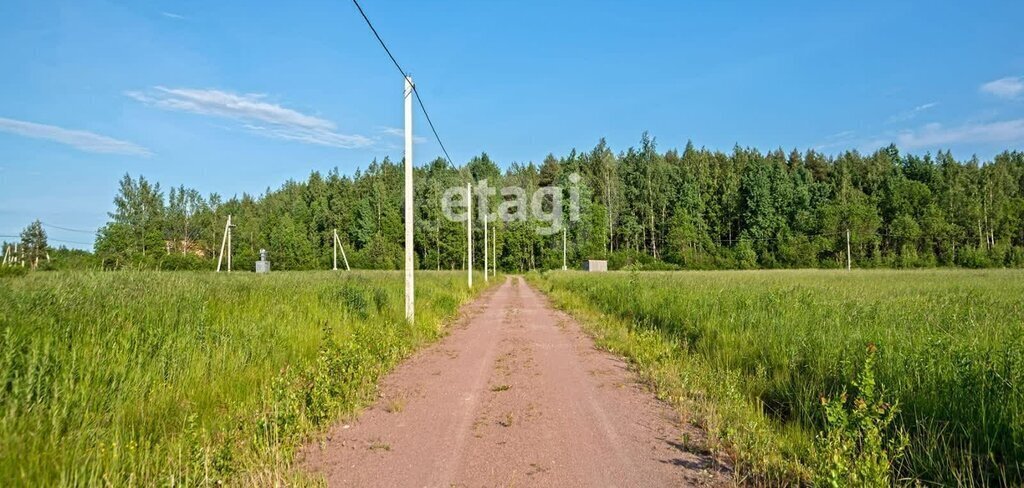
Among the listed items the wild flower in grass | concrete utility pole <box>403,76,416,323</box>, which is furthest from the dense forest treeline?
the wild flower in grass

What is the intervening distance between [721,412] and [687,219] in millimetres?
79425

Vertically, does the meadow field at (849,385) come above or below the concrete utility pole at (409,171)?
below

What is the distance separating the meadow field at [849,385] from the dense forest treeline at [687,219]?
211 feet

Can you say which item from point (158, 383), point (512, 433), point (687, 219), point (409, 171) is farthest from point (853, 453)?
point (687, 219)

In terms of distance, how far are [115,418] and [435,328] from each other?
26.8 feet

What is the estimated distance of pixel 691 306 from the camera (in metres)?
11.3

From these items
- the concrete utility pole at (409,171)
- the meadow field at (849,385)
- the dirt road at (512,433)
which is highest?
the concrete utility pole at (409,171)

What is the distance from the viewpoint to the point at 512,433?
477 cm

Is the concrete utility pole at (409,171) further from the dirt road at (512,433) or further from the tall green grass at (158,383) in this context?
the dirt road at (512,433)

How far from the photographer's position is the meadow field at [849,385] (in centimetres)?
359

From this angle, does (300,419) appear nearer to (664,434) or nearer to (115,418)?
(115,418)

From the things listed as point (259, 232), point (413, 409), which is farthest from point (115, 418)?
point (259, 232)

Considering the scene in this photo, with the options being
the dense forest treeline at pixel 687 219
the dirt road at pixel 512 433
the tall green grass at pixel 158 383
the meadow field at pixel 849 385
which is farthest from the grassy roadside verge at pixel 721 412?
the dense forest treeline at pixel 687 219

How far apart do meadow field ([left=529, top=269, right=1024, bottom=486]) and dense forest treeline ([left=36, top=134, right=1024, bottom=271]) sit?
6425cm
